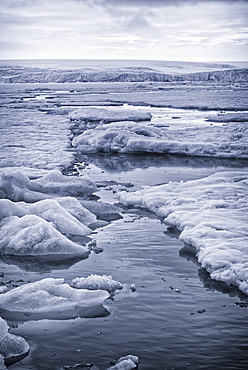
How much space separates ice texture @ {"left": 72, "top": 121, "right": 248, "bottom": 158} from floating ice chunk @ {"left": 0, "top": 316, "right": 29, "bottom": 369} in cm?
1041

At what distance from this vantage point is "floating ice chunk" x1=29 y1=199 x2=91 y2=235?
6707mm

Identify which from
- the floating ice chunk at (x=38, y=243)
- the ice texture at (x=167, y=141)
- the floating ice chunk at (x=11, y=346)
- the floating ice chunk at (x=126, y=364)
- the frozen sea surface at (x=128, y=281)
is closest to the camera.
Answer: the floating ice chunk at (x=126, y=364)

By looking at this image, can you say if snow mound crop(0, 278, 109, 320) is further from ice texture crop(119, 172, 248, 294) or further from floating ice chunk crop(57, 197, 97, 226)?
floating ice chunk crop(57, 197, 97, 226)

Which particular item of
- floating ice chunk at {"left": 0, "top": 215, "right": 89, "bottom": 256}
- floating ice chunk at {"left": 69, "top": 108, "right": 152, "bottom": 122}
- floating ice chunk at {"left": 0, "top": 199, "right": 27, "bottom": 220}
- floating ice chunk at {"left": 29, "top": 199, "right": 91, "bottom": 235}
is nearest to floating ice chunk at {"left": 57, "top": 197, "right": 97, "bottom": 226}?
floating ice chunk at {"left": 29, "top": 199, "right": 91, "bottom": 235}

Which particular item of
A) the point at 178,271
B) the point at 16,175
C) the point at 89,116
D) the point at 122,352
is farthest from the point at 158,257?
the point at 89,116

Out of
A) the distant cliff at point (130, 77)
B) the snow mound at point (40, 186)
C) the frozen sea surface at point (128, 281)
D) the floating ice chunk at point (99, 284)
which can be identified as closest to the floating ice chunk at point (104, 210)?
the frozen sea surface at point (128, 281)

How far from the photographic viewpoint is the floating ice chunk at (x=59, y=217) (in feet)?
22.0

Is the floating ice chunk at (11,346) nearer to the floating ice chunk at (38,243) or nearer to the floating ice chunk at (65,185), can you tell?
the floating ice chunk at (38,243)

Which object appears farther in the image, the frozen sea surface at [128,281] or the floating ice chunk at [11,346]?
the frozen sea surface at [128,281]

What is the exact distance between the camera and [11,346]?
380 centimetres

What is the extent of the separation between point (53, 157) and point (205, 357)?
931cm

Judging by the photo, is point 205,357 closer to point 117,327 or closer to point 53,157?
point 117,327

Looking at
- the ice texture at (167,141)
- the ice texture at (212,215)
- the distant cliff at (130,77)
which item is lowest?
the ice texture at (212,215)

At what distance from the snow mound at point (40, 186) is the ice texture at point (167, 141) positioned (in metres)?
5.17
